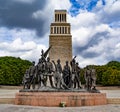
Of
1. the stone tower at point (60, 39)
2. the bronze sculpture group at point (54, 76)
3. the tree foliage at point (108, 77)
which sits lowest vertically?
the bronze sculpture group at point (54, 76)

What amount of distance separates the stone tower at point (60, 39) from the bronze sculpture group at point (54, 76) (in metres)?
58.3

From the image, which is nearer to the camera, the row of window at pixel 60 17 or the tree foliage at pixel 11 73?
the tree foliage at pixel 11 73

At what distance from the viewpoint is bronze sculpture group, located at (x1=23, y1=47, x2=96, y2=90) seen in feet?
64.5

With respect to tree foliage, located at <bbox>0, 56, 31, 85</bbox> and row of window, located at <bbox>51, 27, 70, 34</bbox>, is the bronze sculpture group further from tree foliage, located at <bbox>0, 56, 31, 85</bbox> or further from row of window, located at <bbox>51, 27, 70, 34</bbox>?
row of window, located at <bbox>51, 27, 70, 34</bbox>

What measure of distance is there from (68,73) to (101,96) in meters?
3.04

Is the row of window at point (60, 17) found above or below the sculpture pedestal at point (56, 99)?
above

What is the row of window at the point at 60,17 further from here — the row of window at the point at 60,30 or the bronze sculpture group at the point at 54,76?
the bronze sculpture group at the point at 54,76

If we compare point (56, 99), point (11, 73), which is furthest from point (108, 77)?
point (56, 99)

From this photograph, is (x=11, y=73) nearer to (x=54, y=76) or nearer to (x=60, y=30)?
(x=60, y=30)

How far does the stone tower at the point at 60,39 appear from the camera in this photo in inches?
3186

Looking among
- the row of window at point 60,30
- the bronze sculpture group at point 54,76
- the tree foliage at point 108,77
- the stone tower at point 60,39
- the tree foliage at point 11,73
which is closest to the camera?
the bronze sculpture group at point 54,76

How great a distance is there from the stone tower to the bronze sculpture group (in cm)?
5833

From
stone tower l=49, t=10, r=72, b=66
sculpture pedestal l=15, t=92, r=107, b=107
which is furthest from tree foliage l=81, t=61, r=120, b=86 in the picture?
sculpture pedestal l=15, t=92, r=107, b=107

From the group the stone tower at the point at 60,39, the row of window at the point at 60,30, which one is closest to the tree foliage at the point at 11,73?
the stone tower at the point at 60,39
